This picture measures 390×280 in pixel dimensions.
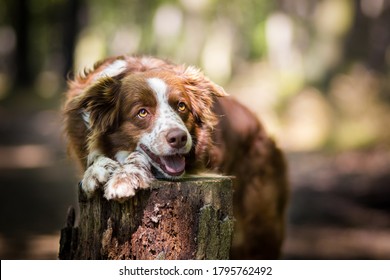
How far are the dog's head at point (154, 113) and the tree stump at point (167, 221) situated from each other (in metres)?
0.21

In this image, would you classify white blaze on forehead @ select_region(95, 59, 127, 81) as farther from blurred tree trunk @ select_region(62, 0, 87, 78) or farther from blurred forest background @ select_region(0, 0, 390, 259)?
blurred tree trunk @ select_region(62, 0, 87, 78)

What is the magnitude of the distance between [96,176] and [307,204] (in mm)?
6229

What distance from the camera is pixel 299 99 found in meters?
12.7

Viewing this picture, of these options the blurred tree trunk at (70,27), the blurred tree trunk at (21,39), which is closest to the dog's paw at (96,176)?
the blurred tree trunk at (70,27)

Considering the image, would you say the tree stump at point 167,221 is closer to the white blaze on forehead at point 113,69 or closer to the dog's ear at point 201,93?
the dog's ear at point 201,93

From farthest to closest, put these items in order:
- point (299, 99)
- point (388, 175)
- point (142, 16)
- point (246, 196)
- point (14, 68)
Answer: point (142, 16), point (14, 68), point (299, 99), point (388, 175), point (246, 196)

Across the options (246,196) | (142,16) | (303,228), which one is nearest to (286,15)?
(142,16)

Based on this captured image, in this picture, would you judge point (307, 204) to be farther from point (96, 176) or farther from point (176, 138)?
point (96, 176)

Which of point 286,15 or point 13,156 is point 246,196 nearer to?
point 13,156

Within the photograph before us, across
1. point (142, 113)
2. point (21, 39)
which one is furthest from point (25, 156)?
point (142, 113)

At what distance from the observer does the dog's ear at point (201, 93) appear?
3934 mm

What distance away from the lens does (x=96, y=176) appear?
3424 millimetres

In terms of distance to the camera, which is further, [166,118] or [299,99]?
[299,99]
